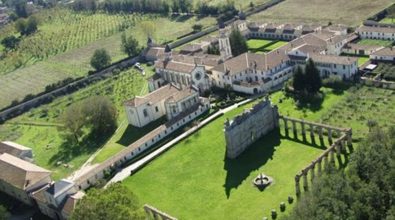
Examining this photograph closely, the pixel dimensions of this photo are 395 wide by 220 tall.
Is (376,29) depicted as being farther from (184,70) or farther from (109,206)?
(109,206)

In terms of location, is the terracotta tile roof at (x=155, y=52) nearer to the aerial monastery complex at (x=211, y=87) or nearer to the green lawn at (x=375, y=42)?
the aerial monastery complex at (x=211, y=87)

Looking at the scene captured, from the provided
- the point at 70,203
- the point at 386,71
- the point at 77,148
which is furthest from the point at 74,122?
the point at 386,71

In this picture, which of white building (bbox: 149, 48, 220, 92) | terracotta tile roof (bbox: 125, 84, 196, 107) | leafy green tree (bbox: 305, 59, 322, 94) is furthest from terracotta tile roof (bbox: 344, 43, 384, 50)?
terracotta tile roof (bbox: 125, 84, 196, 107)

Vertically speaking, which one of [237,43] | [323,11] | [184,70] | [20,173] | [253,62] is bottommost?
[323,11]

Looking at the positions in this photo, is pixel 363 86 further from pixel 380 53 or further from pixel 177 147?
pixel 177 147

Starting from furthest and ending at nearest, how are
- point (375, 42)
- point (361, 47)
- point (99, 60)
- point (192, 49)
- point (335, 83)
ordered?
point (99, 60), point (192, 49), point (375, 42), point (361, 47), point (335, 83)

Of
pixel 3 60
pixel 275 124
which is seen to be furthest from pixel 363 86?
pixel 3 60

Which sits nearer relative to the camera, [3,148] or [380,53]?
[3,148]
